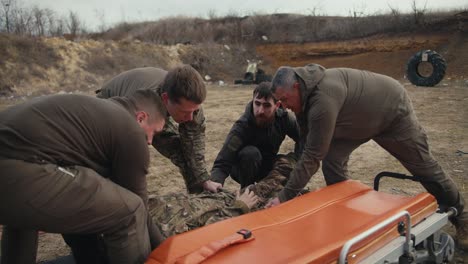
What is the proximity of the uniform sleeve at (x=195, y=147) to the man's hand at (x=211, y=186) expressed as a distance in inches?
2.8

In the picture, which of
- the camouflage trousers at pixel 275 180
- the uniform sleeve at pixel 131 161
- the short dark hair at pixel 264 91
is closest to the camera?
the uniform sleeve at pixel 131 161

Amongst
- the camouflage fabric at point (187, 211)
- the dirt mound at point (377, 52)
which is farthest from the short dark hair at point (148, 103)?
the dirt mound at point (377, 52)

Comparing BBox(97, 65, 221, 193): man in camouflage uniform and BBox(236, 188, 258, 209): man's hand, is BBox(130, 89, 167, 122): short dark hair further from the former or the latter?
BBox(236, 188, 258, 209): man's hand

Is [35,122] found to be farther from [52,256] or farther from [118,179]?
[52,256]

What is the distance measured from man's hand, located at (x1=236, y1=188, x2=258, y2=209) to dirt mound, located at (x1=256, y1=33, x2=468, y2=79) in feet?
59.6

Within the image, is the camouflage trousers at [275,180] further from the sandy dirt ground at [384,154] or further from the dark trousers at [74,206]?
the dark trousers at [74,206]

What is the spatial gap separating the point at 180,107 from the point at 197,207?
2.61 ft

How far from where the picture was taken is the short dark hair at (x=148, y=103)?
2.54 metres

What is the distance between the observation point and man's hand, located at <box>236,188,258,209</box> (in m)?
3.56

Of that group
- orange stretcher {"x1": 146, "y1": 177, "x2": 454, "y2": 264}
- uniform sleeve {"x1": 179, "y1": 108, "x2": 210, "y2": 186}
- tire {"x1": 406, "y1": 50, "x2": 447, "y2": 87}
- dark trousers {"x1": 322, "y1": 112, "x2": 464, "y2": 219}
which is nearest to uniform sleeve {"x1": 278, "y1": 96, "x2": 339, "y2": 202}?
orange stretcher {"x1": 146, "y1": 177, "x2": 454, "y2": 264}

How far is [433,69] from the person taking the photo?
16203 mm

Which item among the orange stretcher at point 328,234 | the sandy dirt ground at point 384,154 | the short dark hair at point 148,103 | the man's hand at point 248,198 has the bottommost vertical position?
the sandy dirt ground at point 384,154

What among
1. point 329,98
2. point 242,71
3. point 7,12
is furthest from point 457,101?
point 7,12

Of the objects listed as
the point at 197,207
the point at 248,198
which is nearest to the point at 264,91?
the point at 248,198
